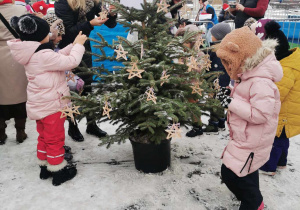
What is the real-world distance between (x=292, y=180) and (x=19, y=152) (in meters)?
3.57

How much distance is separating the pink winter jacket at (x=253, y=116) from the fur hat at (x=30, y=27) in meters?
1.97

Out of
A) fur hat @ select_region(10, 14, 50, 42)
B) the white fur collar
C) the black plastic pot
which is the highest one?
fur hat @ select_region(10, 14, 50, 42)

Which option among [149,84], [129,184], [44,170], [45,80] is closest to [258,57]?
[149,84]

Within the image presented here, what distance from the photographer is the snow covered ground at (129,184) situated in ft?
8.96

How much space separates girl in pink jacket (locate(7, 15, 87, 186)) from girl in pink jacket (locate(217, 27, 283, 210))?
5.41 feet

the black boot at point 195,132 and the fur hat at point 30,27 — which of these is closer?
the fur hat at point 30,27

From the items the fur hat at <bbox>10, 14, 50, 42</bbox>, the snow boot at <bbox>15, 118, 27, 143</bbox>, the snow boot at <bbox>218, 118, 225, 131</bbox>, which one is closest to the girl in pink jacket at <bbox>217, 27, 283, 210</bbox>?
the fur hat at <bbox>10, 14, 50, 42</bbox>

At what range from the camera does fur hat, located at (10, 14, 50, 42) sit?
2609 mm

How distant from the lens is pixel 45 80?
111 inches

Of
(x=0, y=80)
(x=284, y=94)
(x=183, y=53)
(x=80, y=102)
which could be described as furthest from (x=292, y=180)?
(x=0, y=80)

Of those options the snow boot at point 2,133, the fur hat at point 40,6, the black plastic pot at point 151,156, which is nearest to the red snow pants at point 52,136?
the black plastic pot at point 151,156

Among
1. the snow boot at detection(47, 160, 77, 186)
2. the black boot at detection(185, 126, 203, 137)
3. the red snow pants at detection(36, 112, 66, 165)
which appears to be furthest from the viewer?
the black boot at detection(185, 126, 203, 137)

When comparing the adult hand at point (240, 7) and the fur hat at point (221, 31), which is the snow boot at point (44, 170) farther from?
the adult hand at point (240, 7)

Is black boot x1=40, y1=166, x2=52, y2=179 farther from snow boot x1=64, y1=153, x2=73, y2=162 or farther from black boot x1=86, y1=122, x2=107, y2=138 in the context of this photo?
black boot x1=86, y1=122, x2=107, y2=138
